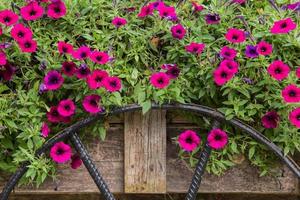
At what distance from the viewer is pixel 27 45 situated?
188 cm

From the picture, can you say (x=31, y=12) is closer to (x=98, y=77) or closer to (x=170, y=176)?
(x=98, y=77)

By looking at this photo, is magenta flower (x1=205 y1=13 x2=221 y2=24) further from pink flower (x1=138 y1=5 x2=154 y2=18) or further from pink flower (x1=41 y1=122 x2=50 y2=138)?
pink flower (x1=41 y1=122 x2=50 y2=138)

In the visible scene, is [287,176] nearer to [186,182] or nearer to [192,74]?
[186,182]

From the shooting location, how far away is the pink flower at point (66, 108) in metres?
1.88

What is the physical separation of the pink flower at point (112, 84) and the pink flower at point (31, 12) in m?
0.31

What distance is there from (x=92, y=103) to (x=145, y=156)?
0.78ft

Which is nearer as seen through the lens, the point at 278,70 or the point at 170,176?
the point at 278,70

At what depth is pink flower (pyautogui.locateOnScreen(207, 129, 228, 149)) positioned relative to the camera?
189cm

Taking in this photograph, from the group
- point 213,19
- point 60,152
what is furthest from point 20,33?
point 213,19

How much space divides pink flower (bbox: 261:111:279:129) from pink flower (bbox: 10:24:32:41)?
2.46 ft

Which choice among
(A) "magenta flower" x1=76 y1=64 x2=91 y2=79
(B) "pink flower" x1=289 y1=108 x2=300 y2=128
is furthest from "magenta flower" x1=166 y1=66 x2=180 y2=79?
(B) "pink flower" x1=289 y1=108 x2=300 y2=128

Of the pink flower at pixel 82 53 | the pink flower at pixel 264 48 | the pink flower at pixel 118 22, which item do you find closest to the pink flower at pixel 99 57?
the pink flower at pixel 82 53

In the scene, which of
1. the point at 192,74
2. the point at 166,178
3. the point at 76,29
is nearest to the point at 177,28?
the point at 192,74

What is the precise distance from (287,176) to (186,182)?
12.4 inches
